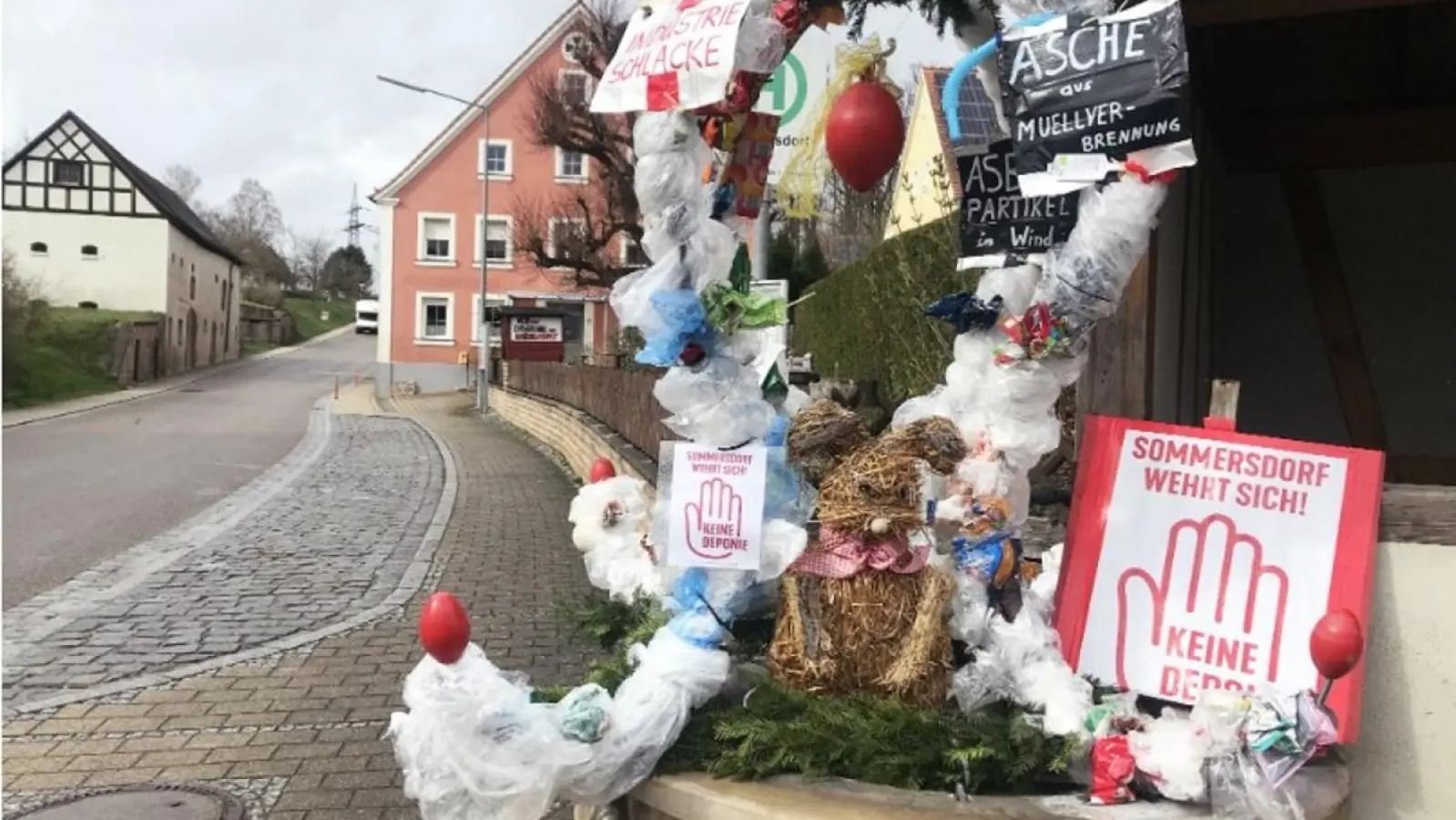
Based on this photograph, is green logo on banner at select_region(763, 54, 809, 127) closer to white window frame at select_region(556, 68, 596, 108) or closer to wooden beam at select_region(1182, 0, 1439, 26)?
wooden beam at select_region(1182, 0, 1439, 26)

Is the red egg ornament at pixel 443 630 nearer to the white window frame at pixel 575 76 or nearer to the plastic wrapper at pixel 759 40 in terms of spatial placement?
the plastic wrapper at pixel 759 40

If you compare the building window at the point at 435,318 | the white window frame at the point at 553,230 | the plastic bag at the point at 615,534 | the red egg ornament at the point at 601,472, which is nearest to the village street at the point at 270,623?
the plastic bag at the point at 615,534

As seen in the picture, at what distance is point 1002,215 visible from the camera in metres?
3.44

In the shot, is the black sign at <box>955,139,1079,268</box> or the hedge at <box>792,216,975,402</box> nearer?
the black sign at <box>955,139,1079,268</box>

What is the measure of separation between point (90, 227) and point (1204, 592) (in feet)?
162

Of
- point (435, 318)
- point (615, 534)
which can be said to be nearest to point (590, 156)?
point (435, 318)

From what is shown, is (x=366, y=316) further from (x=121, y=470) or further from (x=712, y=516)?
(x=712, y=516)

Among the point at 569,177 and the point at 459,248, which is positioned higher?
the point at 569,177

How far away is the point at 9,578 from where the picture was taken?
8453 mm

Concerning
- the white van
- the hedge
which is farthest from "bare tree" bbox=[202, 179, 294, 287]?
the hedge

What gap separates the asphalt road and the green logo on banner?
631cm

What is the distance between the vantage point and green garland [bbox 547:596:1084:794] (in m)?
2.79

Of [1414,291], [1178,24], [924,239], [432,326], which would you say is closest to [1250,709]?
[1178,24]

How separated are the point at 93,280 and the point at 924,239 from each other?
44133 millimetres
